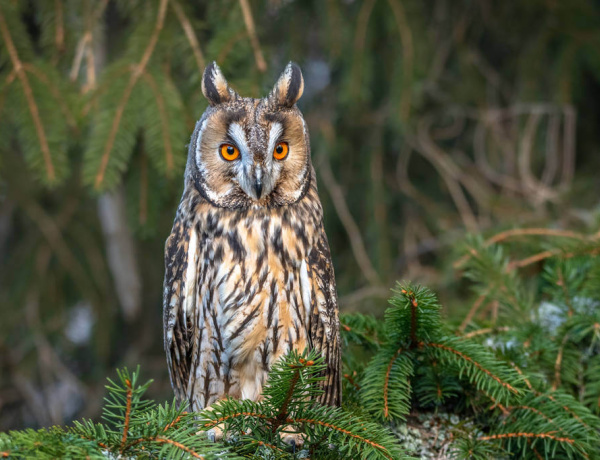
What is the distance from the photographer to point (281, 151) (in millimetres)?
1677

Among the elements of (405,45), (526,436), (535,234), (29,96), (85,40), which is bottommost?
(526,436)

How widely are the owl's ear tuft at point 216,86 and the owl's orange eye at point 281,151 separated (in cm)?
20

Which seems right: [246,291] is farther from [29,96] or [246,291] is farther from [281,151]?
[29,96]

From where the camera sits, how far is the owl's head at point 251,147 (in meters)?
1.61

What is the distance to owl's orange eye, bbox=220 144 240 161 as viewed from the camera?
166 cm

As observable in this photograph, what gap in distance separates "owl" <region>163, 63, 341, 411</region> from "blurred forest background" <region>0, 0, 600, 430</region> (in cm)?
55

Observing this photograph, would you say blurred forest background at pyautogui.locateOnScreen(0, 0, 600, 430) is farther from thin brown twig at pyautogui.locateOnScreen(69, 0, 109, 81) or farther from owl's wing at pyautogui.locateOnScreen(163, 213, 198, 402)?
owl's wing at pyautogui.locateOnScreen(163, 213, 198, 402)

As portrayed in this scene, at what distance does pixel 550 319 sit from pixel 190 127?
1.46 meters

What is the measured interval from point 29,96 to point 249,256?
1.14m

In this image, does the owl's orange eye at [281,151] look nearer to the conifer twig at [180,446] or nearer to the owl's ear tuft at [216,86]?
the owl's ear tuft at [216,86]

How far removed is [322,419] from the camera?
1.27m

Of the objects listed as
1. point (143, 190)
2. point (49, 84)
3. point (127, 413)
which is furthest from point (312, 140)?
point (127, 413)

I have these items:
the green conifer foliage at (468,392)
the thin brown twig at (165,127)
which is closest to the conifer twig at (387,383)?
the green conifer foliage at (468,392)

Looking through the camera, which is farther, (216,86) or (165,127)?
(165,127)
